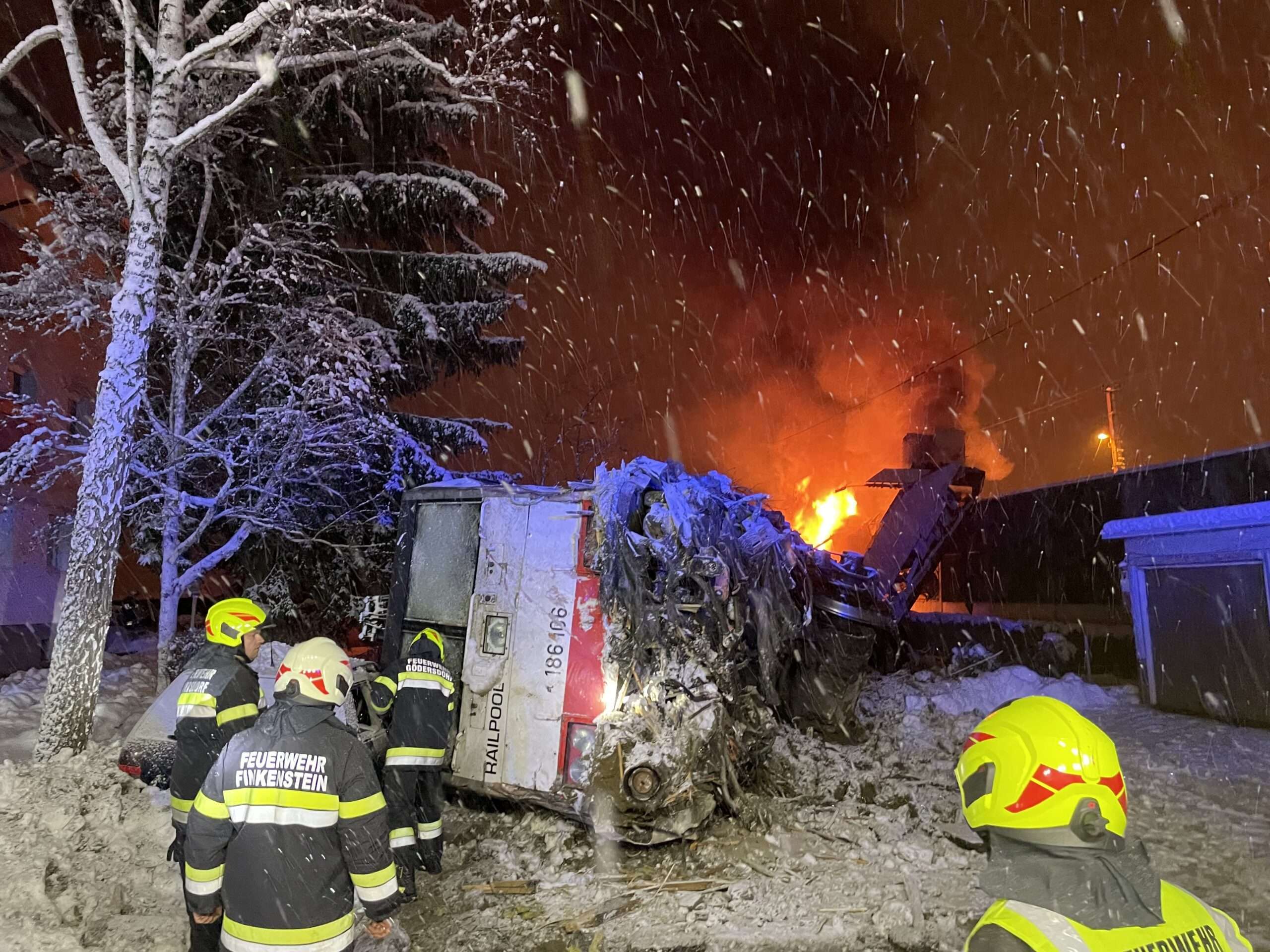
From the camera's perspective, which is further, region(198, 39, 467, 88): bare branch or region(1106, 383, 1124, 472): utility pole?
region(1106, 383, 1124, 472): utility pole

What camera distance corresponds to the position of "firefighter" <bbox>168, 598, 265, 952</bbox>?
4.29m

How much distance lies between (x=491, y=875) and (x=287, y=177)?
10539 mm

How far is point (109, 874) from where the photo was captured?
15.8 feet

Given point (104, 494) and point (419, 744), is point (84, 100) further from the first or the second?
point (419, 744)

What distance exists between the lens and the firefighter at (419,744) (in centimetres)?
522

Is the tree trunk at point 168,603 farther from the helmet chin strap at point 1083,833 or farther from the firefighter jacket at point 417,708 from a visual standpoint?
the helmet chin strap at point 1083,833

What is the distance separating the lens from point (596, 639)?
5770 millimetres

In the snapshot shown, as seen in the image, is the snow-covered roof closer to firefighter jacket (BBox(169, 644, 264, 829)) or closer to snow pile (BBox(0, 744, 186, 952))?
firefighter jacket (BBox(169, 644, 264, 829))

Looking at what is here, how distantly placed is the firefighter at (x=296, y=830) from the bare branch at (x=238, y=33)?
6.65 meters

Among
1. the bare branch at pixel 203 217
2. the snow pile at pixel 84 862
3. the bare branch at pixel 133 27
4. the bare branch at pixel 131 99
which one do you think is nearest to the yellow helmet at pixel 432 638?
the snow pile at pixel 84 862

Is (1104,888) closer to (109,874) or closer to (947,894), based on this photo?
(947,894)

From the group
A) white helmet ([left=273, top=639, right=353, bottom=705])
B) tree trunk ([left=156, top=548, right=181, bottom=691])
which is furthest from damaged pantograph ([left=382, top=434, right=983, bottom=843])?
tree trunk ([left=156, top=548, right=181, bottom=691])

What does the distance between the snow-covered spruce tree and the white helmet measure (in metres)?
4.80

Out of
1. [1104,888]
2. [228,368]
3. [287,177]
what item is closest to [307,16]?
[287,177]
